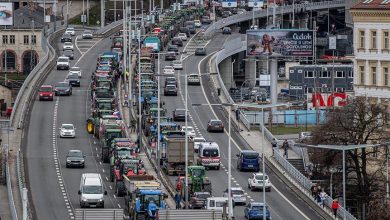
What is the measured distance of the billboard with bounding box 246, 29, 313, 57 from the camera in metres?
176

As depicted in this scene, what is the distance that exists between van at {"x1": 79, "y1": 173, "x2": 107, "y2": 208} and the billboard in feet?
211

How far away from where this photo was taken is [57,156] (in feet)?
449

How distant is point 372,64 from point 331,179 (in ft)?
38.6

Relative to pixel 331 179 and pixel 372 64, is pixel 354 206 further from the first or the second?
pixel 372 64

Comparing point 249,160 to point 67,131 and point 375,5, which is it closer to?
point 375,5

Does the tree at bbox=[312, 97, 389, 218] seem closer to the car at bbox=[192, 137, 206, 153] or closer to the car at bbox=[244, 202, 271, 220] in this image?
the car at bbox=[244, 202, 271, 220]

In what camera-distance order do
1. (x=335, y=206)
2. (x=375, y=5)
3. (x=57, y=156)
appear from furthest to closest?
(x=57, y=156), (x=375, y=5), (x=335, y=206)

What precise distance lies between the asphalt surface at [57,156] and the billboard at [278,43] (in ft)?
53.4

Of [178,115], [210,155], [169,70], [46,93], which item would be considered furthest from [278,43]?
[210,155]

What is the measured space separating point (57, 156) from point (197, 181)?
2230cm

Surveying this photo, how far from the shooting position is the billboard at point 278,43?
17562 centimetres

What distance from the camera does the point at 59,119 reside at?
156875 millimetres

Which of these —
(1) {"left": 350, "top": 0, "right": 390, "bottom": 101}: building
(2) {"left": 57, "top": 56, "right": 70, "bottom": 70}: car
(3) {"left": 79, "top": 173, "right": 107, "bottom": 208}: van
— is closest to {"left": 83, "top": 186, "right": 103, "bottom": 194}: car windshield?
(3) {"left": 79, "top": 173, "right": 107, "bottom": 208}: van

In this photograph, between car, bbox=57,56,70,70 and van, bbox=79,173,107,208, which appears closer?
van, bbox=79,173,107,208
